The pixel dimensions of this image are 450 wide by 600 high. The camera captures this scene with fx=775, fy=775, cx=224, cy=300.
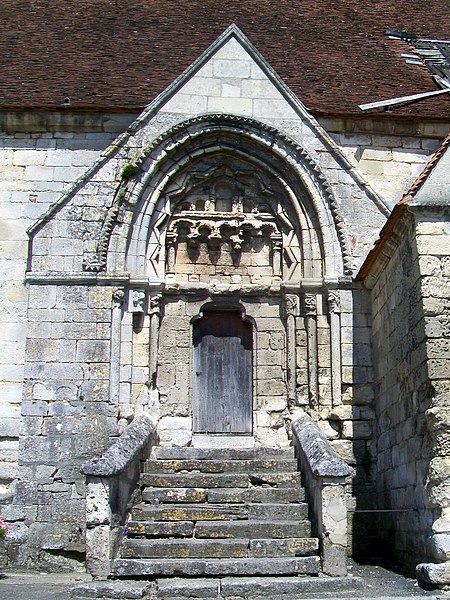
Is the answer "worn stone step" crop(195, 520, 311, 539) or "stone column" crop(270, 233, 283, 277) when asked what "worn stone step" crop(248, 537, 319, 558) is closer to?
"worn stone step" crop(195, 520, 311, 539)

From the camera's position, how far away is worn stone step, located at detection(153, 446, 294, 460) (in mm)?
9250

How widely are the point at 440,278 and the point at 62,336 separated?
15.2 ft

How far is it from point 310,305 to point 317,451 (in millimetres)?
2536

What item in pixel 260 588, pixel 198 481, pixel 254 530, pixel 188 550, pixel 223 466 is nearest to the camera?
pixel 260 588

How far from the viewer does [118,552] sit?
736 cm

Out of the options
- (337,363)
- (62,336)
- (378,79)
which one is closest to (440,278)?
(337,363)

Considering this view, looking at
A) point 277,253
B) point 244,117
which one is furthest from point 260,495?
point 244,117

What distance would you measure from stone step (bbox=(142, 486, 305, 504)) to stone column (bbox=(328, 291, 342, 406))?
5.40ft

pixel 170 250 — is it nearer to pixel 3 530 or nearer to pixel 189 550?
pixel 3 530

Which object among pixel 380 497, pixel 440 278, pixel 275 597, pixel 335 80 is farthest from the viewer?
pixel 335 80

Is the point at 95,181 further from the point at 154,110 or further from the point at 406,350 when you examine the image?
the point at 406,350

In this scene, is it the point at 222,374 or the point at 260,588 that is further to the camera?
the point at 222,374

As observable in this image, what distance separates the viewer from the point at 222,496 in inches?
326

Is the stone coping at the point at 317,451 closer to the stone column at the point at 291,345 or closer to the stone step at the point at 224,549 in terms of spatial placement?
the stone column at the point at 291,345
